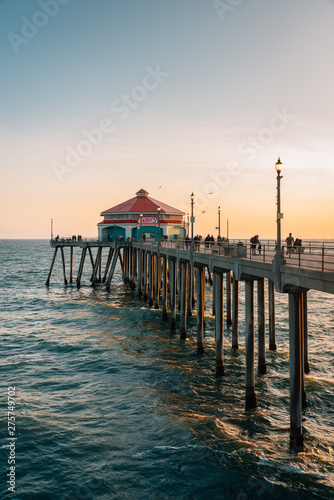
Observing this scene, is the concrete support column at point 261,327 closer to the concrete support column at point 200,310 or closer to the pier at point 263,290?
the pier at point 263,290

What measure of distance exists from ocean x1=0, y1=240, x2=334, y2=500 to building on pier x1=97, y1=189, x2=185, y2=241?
29052 millimetres

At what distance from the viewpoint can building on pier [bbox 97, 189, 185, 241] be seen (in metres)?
55.5

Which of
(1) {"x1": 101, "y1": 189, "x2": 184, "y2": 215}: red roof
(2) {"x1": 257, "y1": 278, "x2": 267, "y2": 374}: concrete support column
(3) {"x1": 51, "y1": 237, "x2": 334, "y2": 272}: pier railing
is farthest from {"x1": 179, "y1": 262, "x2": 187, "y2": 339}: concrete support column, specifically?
(1) {"x1": 101, "y1": 189, "x2": 184, "y2": 215}: red roof

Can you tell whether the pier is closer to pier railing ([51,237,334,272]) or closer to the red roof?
pier railing ([51,237,334,272])

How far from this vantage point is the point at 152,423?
14.7 metres

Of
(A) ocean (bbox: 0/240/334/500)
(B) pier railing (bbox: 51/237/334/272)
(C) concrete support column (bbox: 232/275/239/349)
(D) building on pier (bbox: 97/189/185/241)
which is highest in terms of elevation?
(D) building on pier (bbox: 97/189/185/241)

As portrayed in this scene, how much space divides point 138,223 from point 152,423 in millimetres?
42433

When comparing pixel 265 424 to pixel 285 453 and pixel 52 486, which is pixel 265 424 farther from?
pixel 52 486

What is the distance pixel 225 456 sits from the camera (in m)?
12.6

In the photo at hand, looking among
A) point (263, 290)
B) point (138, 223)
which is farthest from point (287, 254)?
point (138, 223)

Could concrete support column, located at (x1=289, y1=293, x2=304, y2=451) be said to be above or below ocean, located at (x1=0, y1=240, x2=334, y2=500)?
above

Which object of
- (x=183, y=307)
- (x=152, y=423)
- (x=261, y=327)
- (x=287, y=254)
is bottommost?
(x=152, y=423)

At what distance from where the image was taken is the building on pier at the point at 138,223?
182 feet

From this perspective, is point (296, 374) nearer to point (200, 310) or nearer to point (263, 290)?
point (263, 290)
